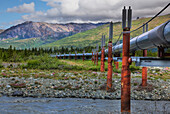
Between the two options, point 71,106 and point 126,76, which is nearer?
point 126,76

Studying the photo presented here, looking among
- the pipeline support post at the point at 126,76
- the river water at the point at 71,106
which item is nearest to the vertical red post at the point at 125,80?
the pipeline support post at the point at 126,76

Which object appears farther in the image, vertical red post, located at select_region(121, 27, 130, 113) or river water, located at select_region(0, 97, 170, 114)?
river water, located at select_region(0, 97, 170, 114)

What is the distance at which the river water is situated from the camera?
10.7 m

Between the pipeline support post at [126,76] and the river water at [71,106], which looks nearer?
the pipeline support post at [126,76]

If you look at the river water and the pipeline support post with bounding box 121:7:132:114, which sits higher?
the pipeline support post with bounding box 121:7:132:114

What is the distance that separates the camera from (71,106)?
11672 mm

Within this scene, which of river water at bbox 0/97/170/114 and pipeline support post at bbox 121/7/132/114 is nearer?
pipeline support post at bbox 121/7/132/114

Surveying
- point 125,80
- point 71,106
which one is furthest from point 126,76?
point 71,106

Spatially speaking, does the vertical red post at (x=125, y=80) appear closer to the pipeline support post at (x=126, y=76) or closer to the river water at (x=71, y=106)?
the pipeline support post at (x=126, y=76)

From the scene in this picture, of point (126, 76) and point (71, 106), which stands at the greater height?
point (126, 76)

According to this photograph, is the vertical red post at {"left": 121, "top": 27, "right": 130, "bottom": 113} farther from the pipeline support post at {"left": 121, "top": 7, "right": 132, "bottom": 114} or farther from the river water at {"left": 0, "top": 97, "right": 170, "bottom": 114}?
the river water at {"left": 0, "top": 97, "right": 170, "bottom": 114}

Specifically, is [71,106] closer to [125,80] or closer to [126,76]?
[125,80]

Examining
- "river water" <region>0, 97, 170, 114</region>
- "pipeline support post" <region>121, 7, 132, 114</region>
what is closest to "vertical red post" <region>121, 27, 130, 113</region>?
"pipeline support post" <region>121, 7, 132, 114</region>

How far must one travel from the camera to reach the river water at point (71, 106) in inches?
420
